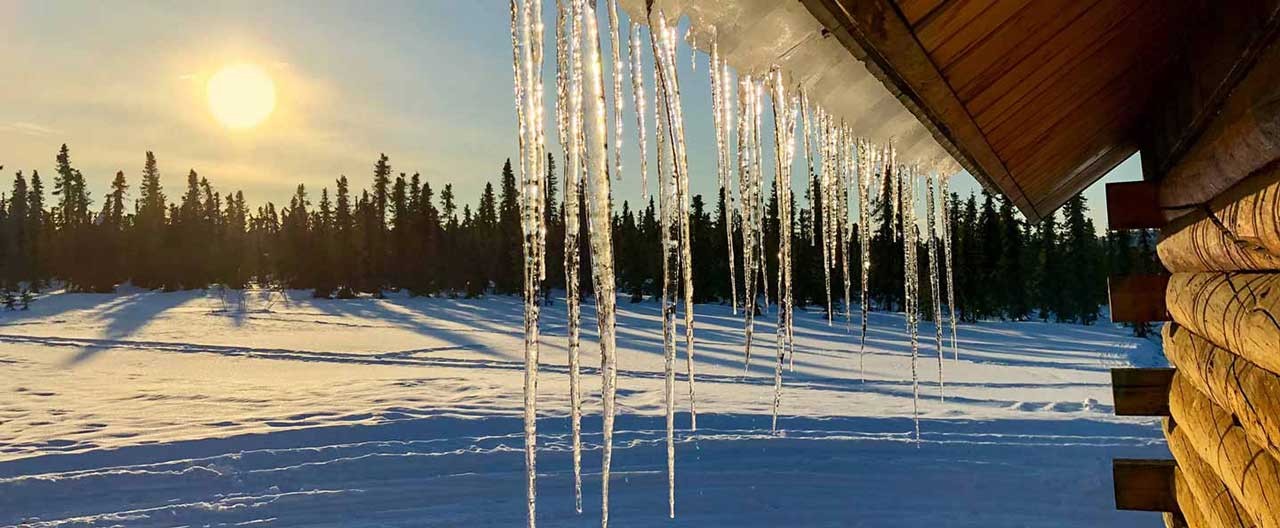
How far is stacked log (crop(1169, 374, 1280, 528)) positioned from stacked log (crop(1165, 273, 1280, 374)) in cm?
22

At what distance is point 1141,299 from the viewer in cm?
336

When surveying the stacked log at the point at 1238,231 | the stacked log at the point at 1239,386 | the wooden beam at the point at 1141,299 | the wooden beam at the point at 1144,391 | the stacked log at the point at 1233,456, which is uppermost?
the stacked log at the point at 1238,231

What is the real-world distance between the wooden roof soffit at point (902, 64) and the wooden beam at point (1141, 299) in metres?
1.69

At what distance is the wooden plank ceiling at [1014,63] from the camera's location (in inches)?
46.7

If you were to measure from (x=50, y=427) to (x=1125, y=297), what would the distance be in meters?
10.9

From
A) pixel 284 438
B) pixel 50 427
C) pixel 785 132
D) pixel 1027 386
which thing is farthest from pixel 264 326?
pixel 785 132

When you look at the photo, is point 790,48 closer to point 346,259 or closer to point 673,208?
point 673,208

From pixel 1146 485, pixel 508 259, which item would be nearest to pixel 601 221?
pixel 1146 485

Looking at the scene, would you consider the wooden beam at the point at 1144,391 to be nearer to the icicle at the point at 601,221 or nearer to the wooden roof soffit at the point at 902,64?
the wooden roof soffit at the point at 902,64

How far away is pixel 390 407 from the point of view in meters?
9.40

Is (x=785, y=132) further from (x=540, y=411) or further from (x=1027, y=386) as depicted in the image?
(x=1027, y=386)

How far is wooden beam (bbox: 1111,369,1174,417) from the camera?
3.40 meters

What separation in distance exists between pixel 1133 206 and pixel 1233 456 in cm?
189

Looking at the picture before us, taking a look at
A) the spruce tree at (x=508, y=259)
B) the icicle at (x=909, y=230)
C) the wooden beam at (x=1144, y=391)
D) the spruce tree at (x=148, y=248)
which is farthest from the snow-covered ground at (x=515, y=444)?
the spruce tree at (x=148, y=248)
